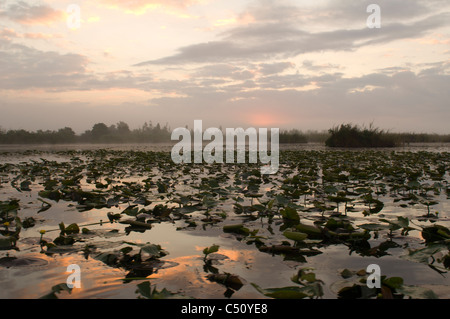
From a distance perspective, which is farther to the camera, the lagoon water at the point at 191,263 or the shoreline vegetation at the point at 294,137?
the shoreline vegetation at the point at 294,137

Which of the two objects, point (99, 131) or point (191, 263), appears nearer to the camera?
point (191, 263)

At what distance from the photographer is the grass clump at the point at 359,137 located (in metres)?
26.7

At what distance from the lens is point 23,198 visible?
5168 mm

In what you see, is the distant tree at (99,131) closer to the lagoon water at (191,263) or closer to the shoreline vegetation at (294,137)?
the shoreline vegetation at (294,137)

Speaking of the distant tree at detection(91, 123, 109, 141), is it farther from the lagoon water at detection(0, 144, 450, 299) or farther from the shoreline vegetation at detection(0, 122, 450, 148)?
the lagoon water at detection(0, 144, 450, 299)

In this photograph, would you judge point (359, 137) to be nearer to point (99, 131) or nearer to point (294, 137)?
point (294, 137)

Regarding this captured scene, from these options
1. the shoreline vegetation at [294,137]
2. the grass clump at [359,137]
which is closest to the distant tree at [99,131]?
the shoreline vegetation at [294,137]

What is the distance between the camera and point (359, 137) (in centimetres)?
2684

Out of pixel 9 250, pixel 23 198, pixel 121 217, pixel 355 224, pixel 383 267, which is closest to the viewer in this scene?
pixel 383 267

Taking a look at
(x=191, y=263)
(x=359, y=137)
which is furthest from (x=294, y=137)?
(x=191, y=263)
